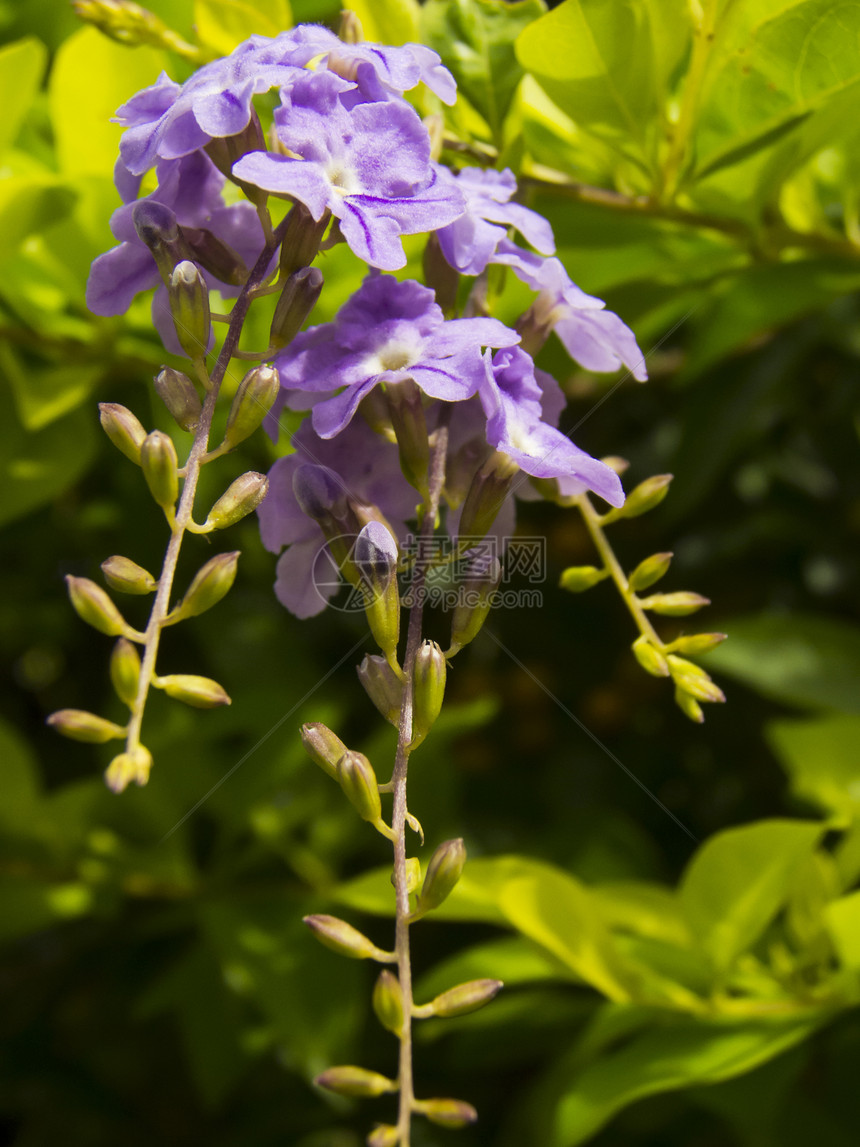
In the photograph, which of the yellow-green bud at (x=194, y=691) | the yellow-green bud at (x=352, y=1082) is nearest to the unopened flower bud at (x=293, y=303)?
the yellow-green bud at (x=194, y=691)

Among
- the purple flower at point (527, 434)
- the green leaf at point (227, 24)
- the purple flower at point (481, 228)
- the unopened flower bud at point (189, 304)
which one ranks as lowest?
the purple flower at point (527, 434)

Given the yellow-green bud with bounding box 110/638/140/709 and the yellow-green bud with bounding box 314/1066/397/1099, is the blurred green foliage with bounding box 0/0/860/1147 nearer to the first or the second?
the yellow-green bud with bounding box 314/1066/397/1099

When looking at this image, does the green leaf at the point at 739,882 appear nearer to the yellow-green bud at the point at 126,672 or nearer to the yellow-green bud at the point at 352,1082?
the yellow-green bud at the point at 352,1082

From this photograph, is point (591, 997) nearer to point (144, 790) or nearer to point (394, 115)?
point (144, 790)

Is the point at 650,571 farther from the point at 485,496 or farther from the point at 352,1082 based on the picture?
the point at 352,1082

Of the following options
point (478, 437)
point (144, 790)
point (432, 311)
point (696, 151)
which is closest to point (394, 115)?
point (432, 311)

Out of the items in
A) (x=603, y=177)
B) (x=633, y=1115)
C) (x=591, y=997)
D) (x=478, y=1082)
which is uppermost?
(x=603, y=177)
